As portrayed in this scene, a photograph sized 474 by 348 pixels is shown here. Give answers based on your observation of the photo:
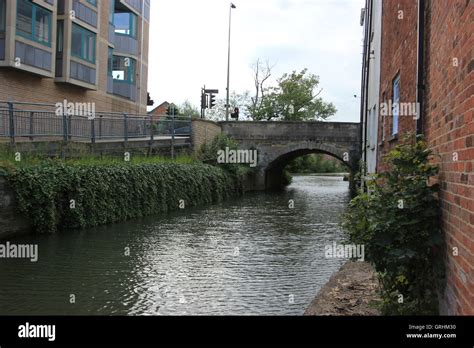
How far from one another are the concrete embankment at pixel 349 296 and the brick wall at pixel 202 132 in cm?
1907

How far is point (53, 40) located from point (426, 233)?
863 inches

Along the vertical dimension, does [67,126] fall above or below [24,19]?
below

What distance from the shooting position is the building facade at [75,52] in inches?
795

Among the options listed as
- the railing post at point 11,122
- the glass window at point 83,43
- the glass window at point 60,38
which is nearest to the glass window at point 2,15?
the glass window at point 60,38

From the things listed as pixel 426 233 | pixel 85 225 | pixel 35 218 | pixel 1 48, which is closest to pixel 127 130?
pixel 1 48

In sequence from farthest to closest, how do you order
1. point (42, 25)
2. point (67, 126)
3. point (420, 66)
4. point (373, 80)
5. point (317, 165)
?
1. point (317, 165)
2. point (42, 25)
3. point (373, 80)
4. point (67, 126)
5. point (420, 66)

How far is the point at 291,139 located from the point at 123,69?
11.6m

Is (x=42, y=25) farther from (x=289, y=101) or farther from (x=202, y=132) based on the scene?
(x=289, y=101)

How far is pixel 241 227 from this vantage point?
14.0 meters

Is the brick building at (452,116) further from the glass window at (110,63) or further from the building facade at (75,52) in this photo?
the glass window at (110,63)

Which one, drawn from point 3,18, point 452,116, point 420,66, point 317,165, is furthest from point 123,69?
point 317,165

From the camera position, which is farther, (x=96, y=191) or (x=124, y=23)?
(x=124, y=23)

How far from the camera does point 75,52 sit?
25.1m

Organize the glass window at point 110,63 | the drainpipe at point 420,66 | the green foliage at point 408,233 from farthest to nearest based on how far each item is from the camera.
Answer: the glass window at point 110,63
the drainpipe at point 420,66
the green foliage at point 408,233
